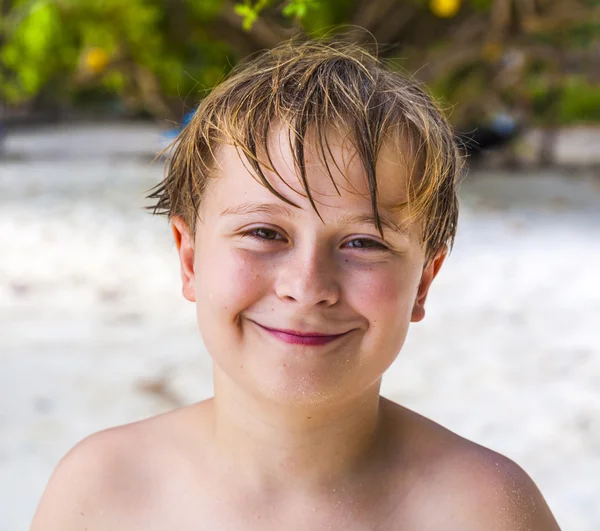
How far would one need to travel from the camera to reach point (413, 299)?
1.11m

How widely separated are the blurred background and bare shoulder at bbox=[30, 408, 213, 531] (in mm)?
658

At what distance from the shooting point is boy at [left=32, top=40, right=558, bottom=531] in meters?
1.01

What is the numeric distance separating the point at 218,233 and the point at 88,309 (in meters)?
2.63

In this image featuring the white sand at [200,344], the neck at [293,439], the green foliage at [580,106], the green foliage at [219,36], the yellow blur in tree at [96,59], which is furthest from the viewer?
the green foliage at [580,106]

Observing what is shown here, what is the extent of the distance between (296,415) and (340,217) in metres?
0.29

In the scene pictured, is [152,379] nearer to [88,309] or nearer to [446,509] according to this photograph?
[88,309]

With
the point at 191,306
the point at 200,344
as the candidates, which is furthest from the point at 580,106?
the point at 200,344

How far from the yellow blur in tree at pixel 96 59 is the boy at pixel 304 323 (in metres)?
6.04

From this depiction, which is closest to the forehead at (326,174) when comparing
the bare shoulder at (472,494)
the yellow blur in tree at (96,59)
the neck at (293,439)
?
the neck at (293,439)

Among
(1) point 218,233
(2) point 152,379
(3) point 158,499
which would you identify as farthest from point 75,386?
(1) point 218,233

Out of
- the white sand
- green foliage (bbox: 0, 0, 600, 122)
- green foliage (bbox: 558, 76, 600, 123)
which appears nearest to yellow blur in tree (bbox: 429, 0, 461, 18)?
green foliage (bbox: 0, 0, 600, 122)

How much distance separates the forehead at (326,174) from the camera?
1.00 meters

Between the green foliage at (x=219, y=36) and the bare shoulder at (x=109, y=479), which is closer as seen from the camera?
the bare shoulder at (x=109, y=479)

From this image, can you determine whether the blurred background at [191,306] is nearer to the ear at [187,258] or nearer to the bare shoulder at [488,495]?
the ear at [187,258]
